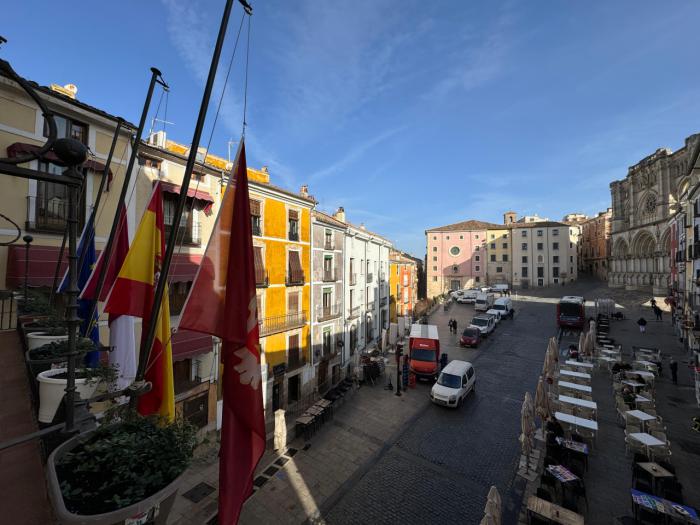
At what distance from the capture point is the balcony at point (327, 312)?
21859 mm

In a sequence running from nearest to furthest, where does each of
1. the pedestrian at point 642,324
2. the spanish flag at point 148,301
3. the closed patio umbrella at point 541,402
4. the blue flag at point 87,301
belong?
the spanish flag at point 148,301 < the blue flag at point 87,301 < the closed patio umbrella at point 541,402 < the pedestrian at point 642,324

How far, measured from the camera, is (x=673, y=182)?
47.8m

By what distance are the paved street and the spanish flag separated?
778 centimetres

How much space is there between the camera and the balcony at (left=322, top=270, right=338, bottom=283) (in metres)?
22.8

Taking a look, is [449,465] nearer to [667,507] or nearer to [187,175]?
[667,507]

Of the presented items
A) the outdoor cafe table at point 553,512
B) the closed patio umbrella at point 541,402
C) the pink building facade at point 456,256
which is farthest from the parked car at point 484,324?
the pink building facade at point 456,256

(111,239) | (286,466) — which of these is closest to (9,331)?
(111,239)

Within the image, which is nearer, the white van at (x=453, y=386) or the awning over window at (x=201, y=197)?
the awning over window at (x=201, y=197)

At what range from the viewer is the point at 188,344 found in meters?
12.9

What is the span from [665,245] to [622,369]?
136 ft

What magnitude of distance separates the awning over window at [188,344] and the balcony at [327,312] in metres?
8.79

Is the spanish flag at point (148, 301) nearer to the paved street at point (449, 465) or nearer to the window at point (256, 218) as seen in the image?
the paved street at point (449, 465)

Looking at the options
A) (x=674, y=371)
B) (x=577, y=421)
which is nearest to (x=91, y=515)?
(x=577, y=421)

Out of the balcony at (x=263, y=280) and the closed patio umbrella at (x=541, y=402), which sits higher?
the balcony at (x=263, y=280)
